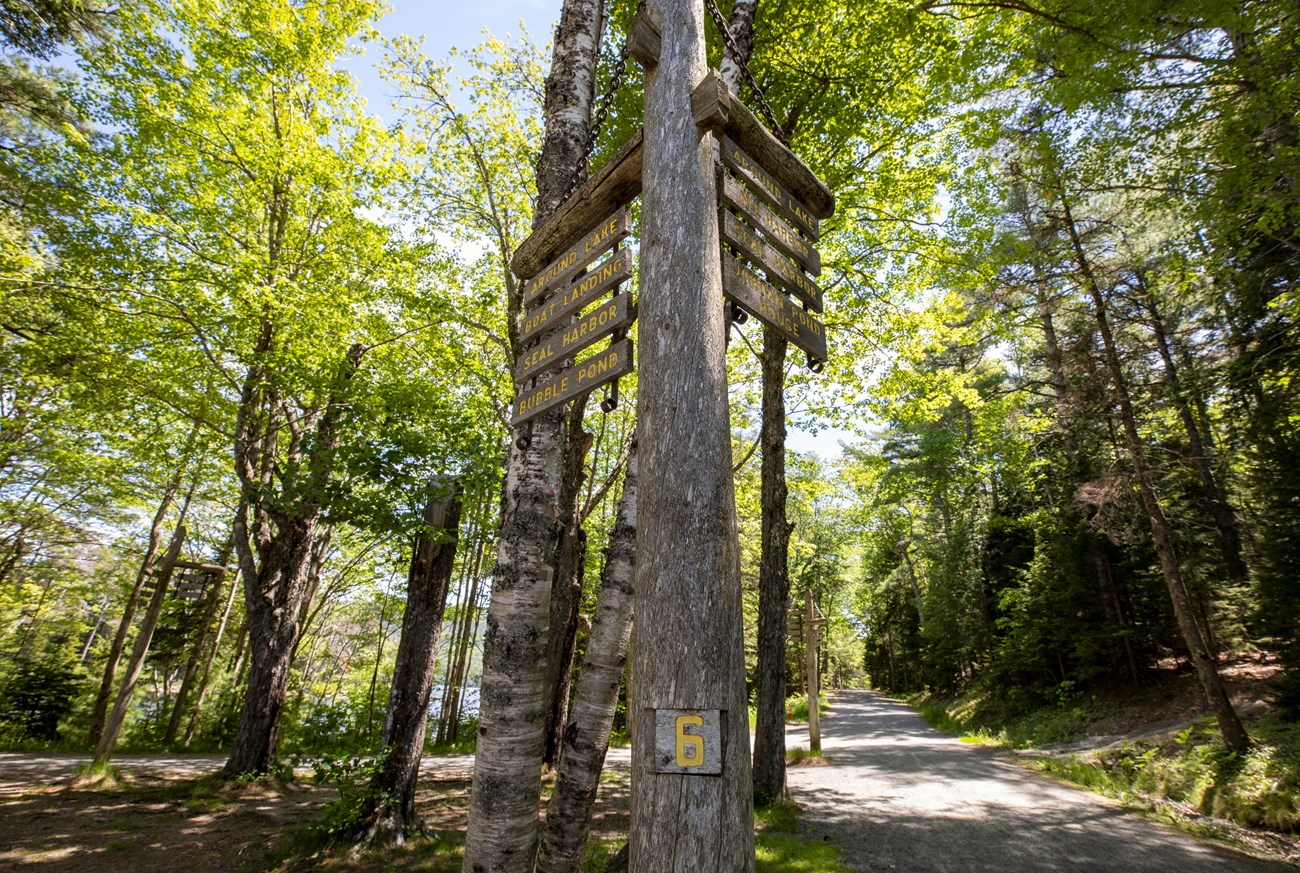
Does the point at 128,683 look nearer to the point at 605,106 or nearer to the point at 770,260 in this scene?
the point at 605,106

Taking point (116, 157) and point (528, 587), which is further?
point (116, 157)

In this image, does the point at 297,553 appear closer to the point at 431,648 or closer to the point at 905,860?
the point at 431,648

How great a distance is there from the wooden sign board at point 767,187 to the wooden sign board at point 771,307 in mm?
494

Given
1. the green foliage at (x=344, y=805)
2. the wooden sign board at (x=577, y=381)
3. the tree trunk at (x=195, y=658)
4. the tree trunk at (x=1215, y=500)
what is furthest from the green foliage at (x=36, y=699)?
the tree trunk at (x=1215, y=500)

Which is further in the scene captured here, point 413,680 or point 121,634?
point 121,634

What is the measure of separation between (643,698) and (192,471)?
58.7 feet

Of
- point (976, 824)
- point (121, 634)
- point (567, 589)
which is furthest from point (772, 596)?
point (121, 634)

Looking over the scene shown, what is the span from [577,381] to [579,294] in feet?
1.59

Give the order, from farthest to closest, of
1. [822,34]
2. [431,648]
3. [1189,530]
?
[1189,530] → [822,34] → [431,648]

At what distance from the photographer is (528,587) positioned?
3818 mm

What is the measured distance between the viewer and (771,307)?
2717 millimetres

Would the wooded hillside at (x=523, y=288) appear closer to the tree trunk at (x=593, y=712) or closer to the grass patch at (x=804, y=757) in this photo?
the tree trunk at (x=593, y=712)

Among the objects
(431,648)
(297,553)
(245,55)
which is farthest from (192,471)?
(431,648)

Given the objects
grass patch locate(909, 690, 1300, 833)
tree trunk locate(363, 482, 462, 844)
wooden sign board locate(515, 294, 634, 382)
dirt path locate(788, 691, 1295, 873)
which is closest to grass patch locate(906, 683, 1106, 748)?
grass patch locate(909, 690, 1300, 833)
